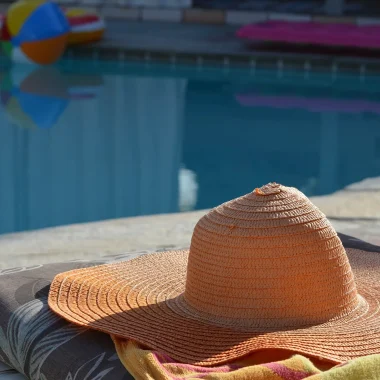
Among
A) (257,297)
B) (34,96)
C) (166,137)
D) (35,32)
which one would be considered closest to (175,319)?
(257,297)

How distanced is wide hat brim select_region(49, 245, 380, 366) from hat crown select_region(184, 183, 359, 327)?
38mm

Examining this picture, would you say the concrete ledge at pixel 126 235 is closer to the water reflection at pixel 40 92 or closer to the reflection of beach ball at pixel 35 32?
the water reflection at pixel 40 92

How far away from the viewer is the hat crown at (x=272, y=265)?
2105 mm

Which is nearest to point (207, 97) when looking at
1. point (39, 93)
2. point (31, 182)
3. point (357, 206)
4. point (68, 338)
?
point (39, 93)

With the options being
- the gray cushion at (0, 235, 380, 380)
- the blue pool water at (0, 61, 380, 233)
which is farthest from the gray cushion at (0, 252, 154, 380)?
the blue pool water at (0, 61, 380, 233)

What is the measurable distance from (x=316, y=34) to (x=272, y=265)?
8245 mm

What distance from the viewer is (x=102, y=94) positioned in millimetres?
9273

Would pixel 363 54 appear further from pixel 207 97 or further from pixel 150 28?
pixel 150 28

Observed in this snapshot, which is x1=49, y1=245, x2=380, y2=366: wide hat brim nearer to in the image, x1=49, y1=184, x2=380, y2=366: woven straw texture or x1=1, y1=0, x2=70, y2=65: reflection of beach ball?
x1=49, y1=184, x2=380, y2=366: woven straw texture

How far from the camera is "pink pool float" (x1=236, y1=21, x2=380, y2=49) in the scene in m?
9.95

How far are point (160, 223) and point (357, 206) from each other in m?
0.90

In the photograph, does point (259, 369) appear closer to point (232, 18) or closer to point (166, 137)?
point (166, 137)

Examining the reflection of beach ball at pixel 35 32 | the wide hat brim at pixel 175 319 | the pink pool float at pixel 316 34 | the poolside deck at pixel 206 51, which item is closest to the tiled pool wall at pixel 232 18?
the poolside deck at pixel 206 51

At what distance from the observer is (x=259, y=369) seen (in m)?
1.87
